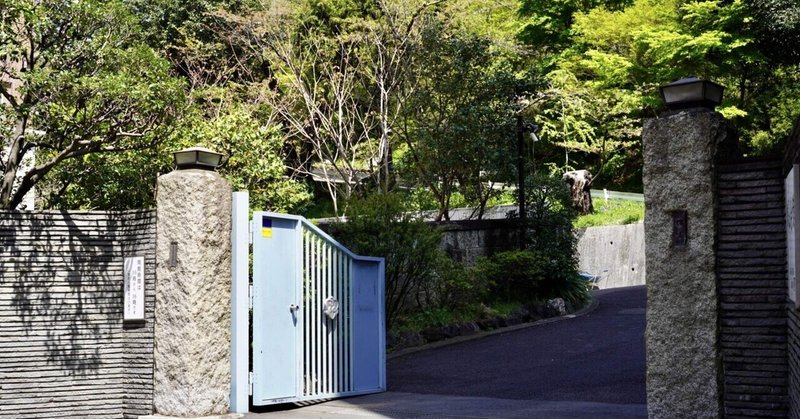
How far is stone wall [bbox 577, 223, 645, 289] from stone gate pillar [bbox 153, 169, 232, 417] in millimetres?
20246

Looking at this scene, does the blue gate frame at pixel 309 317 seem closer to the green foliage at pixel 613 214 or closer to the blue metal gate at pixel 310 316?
the blue metal gate at pixel 310 316

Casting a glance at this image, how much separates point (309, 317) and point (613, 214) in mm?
22738

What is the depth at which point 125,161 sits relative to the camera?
13.9 m

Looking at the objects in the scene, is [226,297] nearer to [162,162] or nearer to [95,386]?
[95,386]

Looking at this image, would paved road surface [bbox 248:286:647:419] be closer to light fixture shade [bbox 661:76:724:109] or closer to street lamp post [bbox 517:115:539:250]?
street lamp post [bbox 517:115:539:250]

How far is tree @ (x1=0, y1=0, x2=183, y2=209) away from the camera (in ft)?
37.5

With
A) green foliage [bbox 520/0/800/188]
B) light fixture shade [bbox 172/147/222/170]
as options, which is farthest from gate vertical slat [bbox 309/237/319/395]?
green foliage [bbox 520/0/800/188]

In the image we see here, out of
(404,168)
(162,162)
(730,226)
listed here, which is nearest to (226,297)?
(162,162)

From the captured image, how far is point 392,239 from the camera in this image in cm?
1497

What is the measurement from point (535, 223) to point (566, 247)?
783 mm

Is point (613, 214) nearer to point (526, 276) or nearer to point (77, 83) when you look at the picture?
point (526, 276)

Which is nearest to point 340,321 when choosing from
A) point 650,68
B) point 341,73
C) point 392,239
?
point 392,239

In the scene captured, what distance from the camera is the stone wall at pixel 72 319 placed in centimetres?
1020

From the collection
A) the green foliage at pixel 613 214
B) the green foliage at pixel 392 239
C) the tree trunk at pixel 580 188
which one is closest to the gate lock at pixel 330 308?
the green foliage at pixel 392 239
